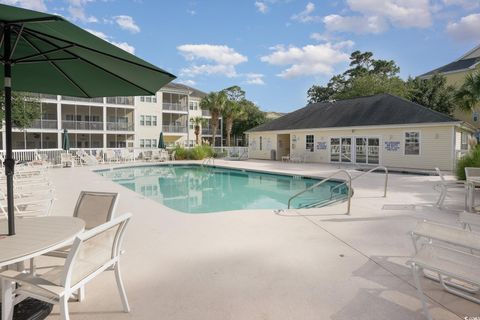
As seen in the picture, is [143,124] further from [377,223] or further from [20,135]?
[377,223]

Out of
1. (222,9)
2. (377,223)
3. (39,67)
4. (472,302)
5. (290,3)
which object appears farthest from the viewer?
(222,9)

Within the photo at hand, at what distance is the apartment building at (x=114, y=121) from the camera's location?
90.8 feet

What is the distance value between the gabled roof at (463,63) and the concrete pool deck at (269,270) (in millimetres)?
31985

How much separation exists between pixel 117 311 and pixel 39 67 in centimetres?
312

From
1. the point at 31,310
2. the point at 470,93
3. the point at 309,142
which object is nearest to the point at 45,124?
the point at 309,142

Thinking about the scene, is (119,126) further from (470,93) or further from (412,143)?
(470,93)

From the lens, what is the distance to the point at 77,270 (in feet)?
7.26

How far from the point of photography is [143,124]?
33531 millimetres

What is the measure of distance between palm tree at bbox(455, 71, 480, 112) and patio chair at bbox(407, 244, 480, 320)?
37.9 ft

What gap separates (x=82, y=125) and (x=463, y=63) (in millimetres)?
39744

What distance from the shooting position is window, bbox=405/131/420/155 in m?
16.6

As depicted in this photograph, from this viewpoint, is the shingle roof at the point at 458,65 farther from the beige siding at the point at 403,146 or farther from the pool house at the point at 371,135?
the beige siding at the point at 403,146

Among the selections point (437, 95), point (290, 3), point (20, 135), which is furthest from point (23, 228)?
point (437, 95)

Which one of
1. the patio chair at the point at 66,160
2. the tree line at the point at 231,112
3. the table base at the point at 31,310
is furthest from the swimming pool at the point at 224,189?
the tree line at the point at 231,112
